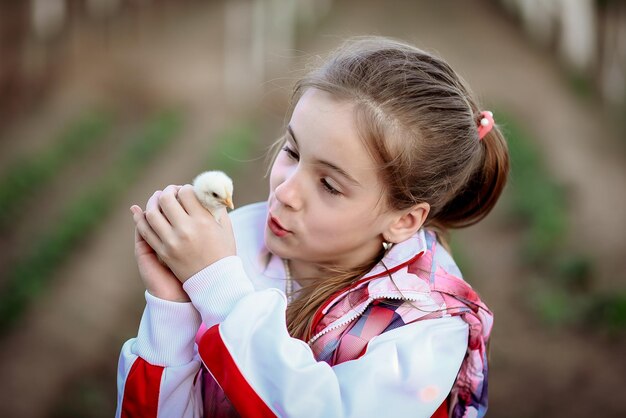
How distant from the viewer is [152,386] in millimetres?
1225

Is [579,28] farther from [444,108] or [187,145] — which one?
[444,108]

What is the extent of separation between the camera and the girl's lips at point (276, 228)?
138 centimetres

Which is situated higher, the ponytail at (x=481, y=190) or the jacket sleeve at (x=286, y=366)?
the ponytail at (x=481, y=190)

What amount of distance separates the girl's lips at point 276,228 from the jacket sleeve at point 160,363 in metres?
0.25

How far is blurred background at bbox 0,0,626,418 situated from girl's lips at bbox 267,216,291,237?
0.47 meters

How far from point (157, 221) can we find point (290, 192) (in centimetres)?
27

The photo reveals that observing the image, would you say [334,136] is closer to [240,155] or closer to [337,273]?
[337,273]

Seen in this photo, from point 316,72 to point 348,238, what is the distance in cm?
38

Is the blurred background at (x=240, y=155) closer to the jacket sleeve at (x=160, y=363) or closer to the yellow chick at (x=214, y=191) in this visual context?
the yellow chick at (x=214, y=191)

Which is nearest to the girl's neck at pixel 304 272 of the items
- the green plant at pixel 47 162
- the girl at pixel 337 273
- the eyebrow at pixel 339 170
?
the girl at pixel 337 273

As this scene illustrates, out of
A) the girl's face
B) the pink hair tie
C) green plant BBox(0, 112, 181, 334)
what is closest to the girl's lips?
the girl's face

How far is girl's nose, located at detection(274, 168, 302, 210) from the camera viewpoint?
4.35 ft

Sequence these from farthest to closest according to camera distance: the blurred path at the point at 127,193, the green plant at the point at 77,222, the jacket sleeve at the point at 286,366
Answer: the green plant at the point at 77,222 → the blurred path at the point at 127,193 → the jacket sleeve at the point at 286,366

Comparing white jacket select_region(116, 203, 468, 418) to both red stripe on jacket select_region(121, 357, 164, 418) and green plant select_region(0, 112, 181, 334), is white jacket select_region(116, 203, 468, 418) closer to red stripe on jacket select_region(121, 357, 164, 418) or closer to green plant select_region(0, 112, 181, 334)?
red stripe on jacket select_region(121, 357, 164, 418)
